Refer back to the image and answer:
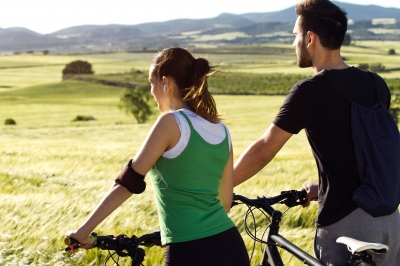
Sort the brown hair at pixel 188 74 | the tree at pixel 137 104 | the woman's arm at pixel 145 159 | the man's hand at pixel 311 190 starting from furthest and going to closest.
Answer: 1. the tree at pixel 137 104
2. the man's hand at pixel 311 190
3. the brown hair at pixel 188 74
4. the woman's arm at pixel 145 159

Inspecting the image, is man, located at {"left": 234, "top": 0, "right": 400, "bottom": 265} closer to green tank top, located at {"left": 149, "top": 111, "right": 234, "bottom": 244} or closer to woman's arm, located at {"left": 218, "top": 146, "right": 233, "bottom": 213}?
woman's arm, located at {"left": 218, "top": 146, "right": 233, "bottom": 213}

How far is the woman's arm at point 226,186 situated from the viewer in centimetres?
318

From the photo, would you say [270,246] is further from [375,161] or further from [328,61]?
[328,61]

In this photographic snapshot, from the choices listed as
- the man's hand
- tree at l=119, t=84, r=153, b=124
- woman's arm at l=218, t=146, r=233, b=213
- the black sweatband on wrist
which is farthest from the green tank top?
tree at l=119, t=84, r=153, b=124

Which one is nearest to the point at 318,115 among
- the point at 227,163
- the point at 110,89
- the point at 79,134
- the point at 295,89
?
the point at 295,89

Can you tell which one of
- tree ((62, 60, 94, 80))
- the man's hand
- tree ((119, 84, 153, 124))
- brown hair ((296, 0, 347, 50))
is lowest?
tree ((62, 60, 94, 80))

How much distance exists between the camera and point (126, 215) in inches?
215

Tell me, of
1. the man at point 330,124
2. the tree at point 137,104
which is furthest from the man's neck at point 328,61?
the tree at point 137,104

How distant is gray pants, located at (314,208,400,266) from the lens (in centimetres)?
310

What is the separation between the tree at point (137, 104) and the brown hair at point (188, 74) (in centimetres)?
6297

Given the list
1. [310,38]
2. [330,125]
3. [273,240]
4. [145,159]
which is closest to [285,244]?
[273,240]

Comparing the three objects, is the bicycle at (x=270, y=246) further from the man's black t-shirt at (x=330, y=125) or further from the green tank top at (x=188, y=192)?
the man's black t-shirt at (x=330, y=125)

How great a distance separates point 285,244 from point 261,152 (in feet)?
1.73

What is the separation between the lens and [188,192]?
286cm
